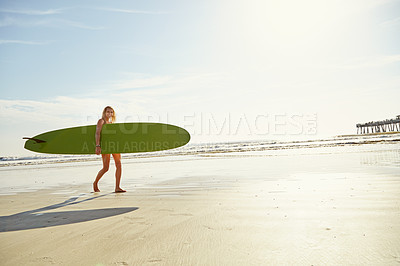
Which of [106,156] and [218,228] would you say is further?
[106,156]

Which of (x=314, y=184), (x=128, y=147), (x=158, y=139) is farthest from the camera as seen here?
(x=158, y=139)

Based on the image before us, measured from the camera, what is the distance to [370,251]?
1767 millimetres

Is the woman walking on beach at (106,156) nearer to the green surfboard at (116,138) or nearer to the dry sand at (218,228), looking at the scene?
the green surfboard at (116,138)

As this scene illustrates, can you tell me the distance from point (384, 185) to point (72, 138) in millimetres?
6285

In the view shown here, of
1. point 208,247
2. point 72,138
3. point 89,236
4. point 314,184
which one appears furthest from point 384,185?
point 72,138

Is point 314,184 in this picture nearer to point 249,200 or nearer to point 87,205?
point 249,200

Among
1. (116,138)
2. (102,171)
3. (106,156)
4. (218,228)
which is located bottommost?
(218,228)

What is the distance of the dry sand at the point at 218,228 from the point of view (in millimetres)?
1815

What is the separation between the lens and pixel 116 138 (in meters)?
5.57

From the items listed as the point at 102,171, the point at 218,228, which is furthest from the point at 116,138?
the point at 218,228

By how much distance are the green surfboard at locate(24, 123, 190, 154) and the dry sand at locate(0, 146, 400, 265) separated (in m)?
1.76

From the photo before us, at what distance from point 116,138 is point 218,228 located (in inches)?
149

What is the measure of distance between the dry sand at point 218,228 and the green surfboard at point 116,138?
1758 millimetres

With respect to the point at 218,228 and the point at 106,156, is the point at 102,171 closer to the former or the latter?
the point at 106,156
